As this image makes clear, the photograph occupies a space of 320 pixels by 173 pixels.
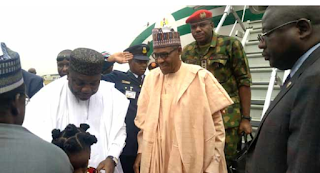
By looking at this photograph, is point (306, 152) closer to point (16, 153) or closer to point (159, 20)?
point (16, 153)

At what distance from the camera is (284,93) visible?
133cm

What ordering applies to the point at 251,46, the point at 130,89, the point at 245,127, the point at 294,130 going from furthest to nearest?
the point at 251,46, the point at 130,89, the point at 245,127, the point at 294,130

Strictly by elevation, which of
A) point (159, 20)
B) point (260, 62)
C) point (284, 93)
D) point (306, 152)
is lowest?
point (260, 62)

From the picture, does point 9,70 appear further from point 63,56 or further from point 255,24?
point 255,24

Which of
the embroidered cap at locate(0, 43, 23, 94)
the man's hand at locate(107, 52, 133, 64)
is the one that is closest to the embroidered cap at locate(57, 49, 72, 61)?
the man's hand at locate(107, 52, 133, 64)

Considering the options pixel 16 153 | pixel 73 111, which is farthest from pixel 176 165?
pixel 16 153

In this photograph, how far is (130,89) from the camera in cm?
328

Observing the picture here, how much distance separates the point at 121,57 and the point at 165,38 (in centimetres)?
131

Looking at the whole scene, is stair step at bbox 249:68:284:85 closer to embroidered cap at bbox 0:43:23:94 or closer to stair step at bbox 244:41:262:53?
stair step at bbox 244:41:262:53

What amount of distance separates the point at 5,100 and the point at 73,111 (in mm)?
1045

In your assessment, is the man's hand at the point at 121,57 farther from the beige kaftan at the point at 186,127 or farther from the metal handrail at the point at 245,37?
the metal handrail at the point at 245,37

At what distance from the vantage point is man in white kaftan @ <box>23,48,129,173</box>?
6.27ft

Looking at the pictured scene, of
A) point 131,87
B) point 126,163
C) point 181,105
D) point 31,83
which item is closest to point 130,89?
point 131,87

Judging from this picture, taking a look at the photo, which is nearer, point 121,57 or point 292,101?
point 292,101
